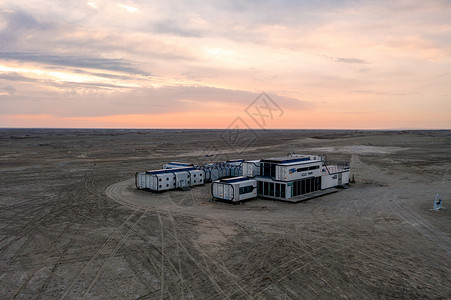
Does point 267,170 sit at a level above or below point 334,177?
above

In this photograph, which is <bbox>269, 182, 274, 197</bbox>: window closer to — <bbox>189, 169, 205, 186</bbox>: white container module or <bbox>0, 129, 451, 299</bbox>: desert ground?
<bbox>0, 129, 451, 299</bbox>: desert ground

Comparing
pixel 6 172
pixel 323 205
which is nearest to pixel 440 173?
pixel 323 205

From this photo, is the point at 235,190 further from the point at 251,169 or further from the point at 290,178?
the point at 290,178

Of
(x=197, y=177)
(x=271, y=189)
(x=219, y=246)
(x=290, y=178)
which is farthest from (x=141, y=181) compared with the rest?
(x=219, y=246)

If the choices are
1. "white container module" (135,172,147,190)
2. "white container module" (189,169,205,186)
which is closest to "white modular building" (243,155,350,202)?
"white container module" (189,169,205,186)

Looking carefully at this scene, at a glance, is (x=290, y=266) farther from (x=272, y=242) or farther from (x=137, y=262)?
(x=137, y=262)
